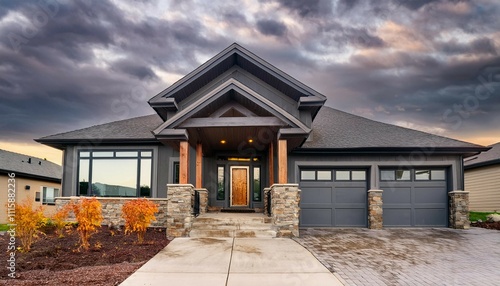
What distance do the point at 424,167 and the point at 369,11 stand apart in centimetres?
648

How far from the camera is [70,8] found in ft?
40.1

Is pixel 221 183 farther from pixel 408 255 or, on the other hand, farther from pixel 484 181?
pixel 484 181

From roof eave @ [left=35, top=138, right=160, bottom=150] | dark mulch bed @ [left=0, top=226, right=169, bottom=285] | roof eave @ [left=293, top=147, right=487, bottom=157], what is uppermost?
roof eave @ [left=35, top=138, right=160, bottom=150]

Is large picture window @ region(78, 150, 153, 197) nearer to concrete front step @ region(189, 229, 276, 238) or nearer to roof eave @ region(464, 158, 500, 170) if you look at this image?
concrete front step @ region(189, 229, 276, 238)

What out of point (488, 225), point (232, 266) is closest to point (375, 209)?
point (488, 225)

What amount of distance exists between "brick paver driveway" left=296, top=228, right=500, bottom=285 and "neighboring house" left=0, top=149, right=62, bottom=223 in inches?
631

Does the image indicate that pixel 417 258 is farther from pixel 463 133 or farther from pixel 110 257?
pixel 463 133

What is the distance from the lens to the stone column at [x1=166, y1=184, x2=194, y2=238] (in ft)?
34.3

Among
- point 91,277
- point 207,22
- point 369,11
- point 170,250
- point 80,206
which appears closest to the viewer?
point 91,277

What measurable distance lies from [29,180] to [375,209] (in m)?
19.6

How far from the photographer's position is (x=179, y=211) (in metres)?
10.6

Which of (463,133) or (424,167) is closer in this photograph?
(424,167)

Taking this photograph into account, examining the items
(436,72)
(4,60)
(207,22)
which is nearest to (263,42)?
(207,22)

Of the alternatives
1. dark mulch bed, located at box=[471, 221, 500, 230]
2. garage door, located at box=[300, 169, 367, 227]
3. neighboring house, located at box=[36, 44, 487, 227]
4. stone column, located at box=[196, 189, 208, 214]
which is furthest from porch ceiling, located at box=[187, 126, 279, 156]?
dark mulch bed, located at box=[471, 221, 500, 230]
